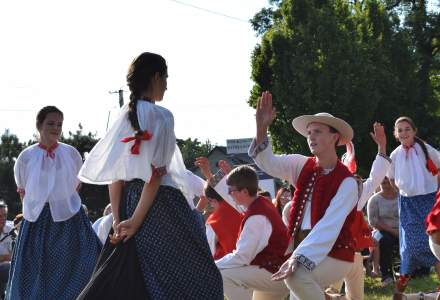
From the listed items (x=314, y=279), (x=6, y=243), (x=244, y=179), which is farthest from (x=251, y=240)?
(x=6, y=243)

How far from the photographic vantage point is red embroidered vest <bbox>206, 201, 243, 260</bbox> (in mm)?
6553

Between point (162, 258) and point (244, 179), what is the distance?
1879 millimetres

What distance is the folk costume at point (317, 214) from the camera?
462cm

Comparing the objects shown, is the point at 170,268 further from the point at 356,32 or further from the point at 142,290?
the point at 356,32

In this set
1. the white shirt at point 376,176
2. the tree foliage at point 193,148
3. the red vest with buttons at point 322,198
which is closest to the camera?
the red vest with buttons at point 322,198

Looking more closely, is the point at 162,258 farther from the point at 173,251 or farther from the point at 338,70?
the point at 338,70

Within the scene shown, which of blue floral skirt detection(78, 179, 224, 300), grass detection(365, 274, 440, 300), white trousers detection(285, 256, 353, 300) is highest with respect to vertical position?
blue floral skirt detection(78, 179, 224, 300)

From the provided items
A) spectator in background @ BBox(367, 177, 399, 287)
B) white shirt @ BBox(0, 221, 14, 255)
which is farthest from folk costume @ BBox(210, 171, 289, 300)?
spectator in background @ BBox(367, 177, 399, 287)

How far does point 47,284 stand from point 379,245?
191 inches

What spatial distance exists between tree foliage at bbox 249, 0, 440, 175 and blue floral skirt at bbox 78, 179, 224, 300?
20222 mm

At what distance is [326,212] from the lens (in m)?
4.73

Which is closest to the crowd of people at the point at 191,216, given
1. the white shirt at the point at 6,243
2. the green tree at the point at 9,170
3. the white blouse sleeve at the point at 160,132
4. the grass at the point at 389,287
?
the white blouse sleeve at the point at 160,132

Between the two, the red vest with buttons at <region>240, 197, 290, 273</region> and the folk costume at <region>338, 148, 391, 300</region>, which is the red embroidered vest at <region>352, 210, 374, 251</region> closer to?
the folk costume at <region>338, 148, 391, 300</region>

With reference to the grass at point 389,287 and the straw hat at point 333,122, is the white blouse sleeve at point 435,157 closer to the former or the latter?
the grass at point 389,287
